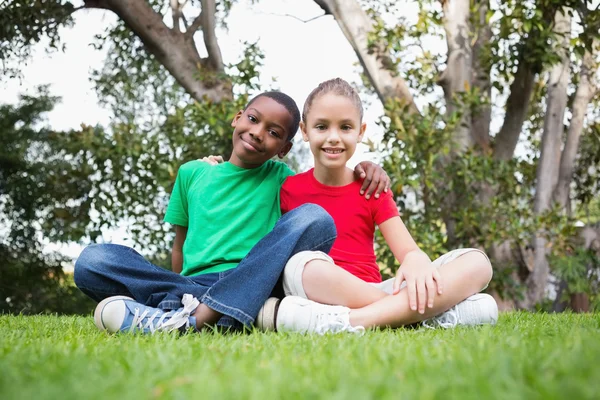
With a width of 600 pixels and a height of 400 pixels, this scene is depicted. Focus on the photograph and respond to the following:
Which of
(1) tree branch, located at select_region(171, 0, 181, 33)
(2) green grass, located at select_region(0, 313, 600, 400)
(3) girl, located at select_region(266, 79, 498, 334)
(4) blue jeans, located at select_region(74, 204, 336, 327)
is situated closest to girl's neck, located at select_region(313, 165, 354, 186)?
(3) girl, located at select_region(266, 79, 498, 334)

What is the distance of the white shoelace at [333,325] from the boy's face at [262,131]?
971 millimetres

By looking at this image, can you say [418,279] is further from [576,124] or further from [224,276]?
[576,124]

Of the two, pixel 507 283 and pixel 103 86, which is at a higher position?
pixel 103 86

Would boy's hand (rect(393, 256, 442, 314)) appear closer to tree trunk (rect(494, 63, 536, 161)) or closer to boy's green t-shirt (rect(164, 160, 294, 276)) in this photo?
boy's green t-shirt (rect(164, 160, 294, 276))

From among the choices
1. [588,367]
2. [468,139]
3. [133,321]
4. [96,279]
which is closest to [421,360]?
[588,367]

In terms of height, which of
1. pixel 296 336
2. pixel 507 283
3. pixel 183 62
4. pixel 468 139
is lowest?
pixel 507 283

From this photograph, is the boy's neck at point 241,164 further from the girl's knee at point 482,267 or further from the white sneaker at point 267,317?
the girl's knee at point 482,267

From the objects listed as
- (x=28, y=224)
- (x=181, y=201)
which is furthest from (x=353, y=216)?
(x=28, y=224)

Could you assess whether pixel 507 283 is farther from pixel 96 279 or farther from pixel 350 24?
pixel 96 279

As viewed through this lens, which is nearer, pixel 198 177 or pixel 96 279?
pixel 96 279

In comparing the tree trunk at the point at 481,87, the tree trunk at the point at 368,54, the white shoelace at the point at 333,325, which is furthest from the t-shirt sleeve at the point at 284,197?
the tree trunk at the point at 481,87

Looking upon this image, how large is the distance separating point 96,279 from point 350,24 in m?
4.43

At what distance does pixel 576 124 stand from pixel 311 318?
5669mm

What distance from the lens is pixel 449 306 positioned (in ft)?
7.79
